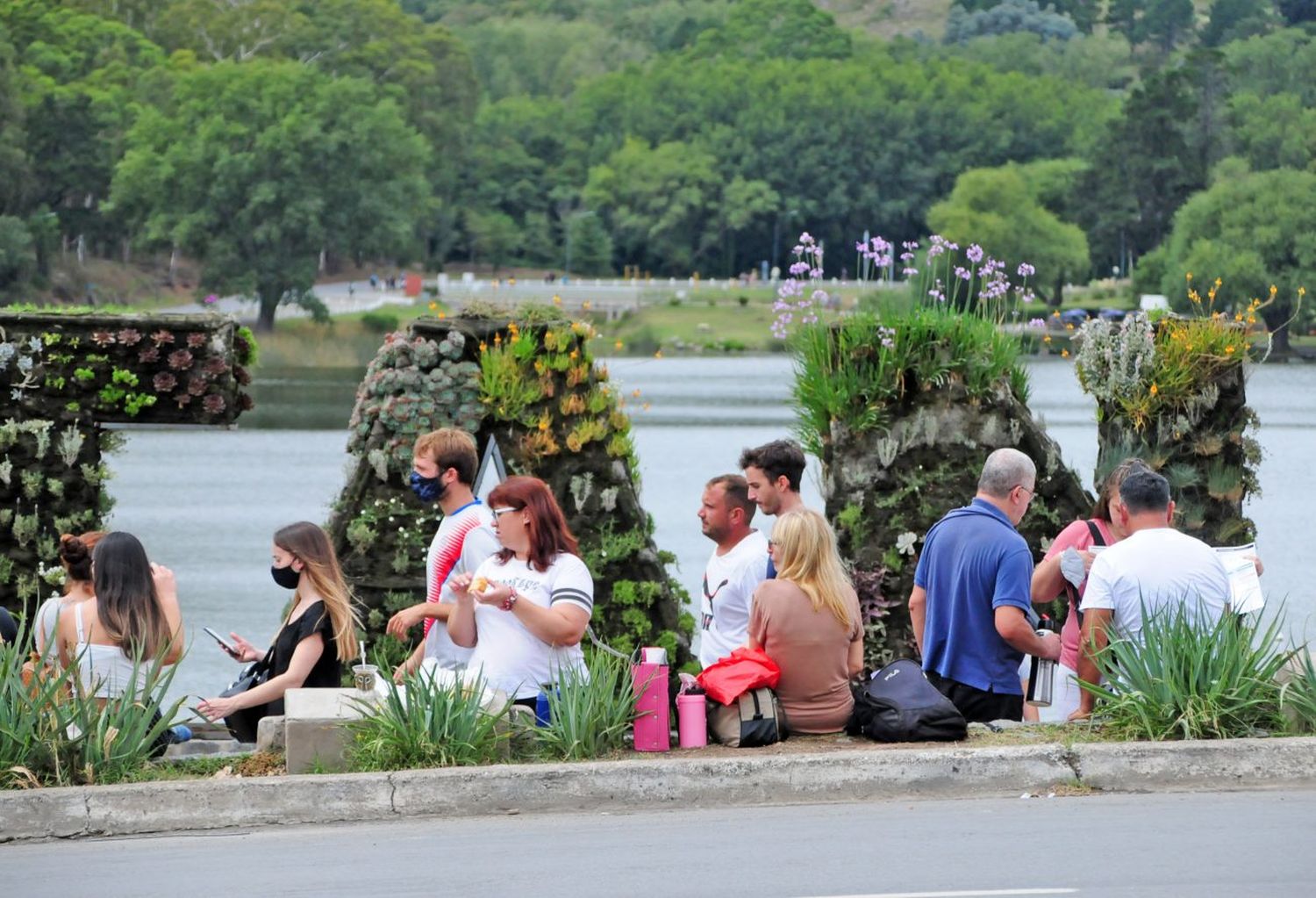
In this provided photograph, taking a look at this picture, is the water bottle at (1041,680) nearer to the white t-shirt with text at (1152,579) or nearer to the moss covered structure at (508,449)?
the white t-shirt with text at (1152,579)

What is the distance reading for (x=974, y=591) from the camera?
833 cm

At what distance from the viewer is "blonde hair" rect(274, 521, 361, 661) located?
8.24 meters

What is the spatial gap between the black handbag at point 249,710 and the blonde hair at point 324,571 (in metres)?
0.38

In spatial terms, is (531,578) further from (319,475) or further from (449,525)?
(319,475)

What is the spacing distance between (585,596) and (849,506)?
4.17 m

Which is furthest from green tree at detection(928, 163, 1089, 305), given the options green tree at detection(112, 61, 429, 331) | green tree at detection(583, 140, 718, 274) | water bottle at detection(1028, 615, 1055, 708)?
water bottle at detection(1028, 615, 1055, 708)

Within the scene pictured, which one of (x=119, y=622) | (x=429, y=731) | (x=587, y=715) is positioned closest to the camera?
(x=429, y=731)

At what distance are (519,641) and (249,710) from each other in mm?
1261

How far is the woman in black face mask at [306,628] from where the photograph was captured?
8.27 metres

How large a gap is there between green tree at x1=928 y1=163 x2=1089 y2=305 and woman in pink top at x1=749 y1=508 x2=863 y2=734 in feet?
349

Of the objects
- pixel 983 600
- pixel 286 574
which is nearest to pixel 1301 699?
pixel 983 600

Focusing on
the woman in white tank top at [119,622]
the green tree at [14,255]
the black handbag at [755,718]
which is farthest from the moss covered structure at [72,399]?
the green tree at [14,255]

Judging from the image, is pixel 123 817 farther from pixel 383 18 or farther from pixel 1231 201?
pixel 383 18

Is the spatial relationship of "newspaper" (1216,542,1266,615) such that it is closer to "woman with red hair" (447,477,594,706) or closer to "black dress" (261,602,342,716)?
"woman with red hair" (447,477,594,706)
